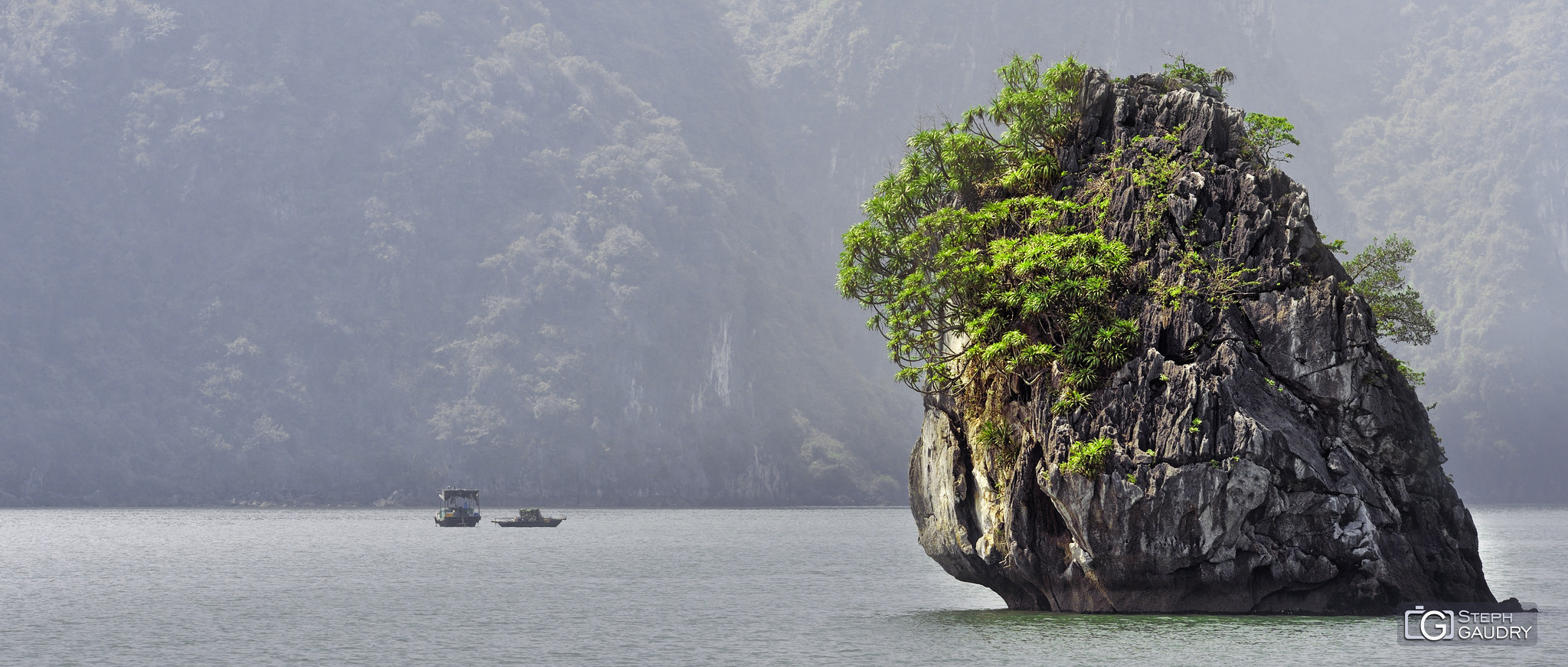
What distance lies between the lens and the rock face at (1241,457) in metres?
26.1

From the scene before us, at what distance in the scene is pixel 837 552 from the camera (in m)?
65.4

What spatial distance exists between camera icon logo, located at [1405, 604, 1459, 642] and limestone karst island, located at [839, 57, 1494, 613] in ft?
1.42

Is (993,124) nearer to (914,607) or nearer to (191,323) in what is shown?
(914,607)

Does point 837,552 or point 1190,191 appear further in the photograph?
point 837,552

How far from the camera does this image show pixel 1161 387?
26.9m

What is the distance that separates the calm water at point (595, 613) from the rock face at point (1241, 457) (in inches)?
41.3

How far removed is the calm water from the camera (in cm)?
2536

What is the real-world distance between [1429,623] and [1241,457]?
5496 mm

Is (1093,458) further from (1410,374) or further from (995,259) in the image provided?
(1410,374)

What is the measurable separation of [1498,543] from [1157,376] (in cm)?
5497

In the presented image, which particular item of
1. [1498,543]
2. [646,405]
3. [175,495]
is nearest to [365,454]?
[175,495]

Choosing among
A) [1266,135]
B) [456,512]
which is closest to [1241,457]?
[1266,135]

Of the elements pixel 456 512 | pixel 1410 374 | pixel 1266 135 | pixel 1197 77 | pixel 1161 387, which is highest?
pixel 1197 77

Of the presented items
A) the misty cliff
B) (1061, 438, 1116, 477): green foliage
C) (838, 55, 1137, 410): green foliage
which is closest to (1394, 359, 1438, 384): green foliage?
(838, 55, 1137, 410): green foliage
